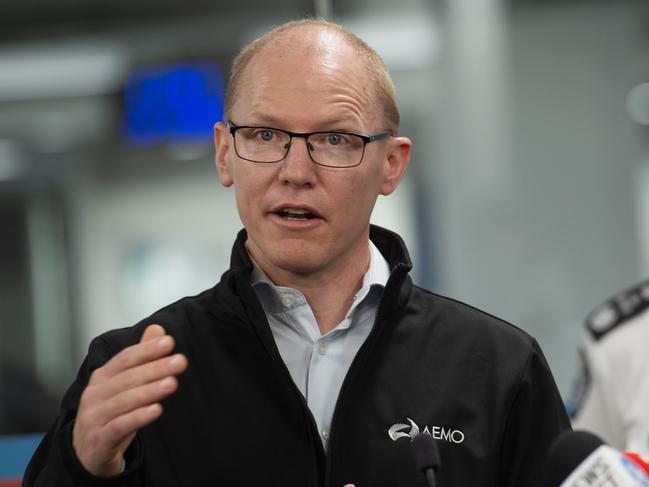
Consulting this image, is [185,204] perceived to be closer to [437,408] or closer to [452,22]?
[452,22]

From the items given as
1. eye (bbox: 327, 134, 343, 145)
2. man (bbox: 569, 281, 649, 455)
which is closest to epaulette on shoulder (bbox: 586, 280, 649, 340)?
man (bbox: 569, 281, 649, 455)

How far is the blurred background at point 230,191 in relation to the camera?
3.07 m

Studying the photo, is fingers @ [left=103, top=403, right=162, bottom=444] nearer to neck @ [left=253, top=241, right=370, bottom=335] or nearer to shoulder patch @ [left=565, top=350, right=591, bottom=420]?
neck @ [left=253, top=241, right=370, bottom=335]

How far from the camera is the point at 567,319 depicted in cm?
322

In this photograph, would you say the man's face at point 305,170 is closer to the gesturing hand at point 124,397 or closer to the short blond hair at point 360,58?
the short blond hair at point 360,58

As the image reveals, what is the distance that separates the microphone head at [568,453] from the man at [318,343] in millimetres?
394

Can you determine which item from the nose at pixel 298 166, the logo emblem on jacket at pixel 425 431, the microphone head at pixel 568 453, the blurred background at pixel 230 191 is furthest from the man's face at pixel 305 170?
the blurred background at pixel 230 191

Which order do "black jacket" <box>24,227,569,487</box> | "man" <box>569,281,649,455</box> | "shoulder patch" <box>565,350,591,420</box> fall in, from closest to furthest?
1. "black jacket" <box>24,227,569,487</box>
2. "man" <box>569,281,649,455</box>
3. "shoulder patch" <box>565,350,591,420</box>

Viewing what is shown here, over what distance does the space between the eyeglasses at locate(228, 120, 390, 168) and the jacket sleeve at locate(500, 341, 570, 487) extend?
1.32 feet

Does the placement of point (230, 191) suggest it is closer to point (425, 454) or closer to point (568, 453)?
point (425, 454)

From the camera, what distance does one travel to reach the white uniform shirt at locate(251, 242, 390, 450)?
60.2 inches

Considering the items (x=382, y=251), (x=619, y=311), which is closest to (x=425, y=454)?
(x=382, y=251)

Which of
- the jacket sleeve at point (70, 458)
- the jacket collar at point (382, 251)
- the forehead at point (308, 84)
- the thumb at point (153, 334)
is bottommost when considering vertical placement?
the jacket sleeve at point (70, 458)

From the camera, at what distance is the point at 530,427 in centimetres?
154
